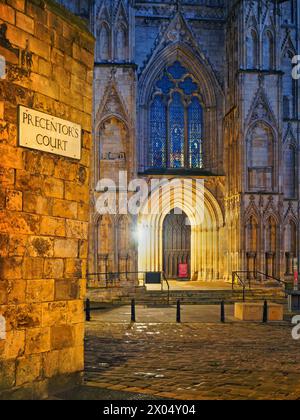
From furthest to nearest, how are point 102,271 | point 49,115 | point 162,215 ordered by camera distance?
point 162,215 → point 102,271 → point 49,115

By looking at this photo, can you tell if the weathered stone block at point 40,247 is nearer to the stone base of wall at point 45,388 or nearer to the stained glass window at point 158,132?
the stone base of wall at point 45,388

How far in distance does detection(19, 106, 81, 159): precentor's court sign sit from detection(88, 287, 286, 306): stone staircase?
48.3 feet

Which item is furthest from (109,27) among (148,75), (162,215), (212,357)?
(212,357)

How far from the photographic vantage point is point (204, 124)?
27.7 meters

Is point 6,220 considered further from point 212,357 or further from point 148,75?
point 148,75

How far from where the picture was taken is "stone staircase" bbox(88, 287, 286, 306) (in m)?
22.3

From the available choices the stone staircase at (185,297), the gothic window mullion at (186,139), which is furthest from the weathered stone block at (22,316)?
the gothic window mullion at (186,139)

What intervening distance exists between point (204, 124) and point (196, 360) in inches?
753

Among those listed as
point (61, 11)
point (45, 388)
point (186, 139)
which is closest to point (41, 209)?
point (45, 388)

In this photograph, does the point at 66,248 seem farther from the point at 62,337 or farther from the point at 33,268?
the point at 62,337

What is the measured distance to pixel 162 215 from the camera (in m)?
28.5

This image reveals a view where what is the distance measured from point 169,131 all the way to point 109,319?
12.9m

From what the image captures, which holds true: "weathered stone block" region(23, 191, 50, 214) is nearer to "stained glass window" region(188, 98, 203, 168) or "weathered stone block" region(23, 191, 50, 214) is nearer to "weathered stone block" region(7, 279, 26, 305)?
"weathered stone block" region(7, 279, 26, 305)

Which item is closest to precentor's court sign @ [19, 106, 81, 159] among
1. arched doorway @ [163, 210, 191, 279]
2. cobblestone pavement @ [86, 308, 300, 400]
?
cobblestone pavement @ [86, 308, 300, 400]
